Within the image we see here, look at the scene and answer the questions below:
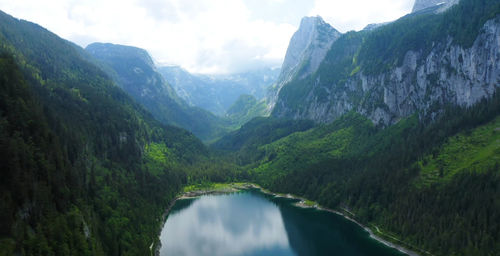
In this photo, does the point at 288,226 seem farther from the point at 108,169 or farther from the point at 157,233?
the point at 108,169

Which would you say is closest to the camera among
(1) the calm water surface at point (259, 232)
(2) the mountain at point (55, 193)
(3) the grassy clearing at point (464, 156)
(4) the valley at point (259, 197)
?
(2) the mountain at point (55, 193)

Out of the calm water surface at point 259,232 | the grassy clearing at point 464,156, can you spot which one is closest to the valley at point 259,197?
the calm water surface at point 259,232

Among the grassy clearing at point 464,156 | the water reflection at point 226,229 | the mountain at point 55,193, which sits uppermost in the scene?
the grassy clearing at point 464,156

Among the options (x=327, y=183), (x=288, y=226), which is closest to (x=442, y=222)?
(x=288, y=226)

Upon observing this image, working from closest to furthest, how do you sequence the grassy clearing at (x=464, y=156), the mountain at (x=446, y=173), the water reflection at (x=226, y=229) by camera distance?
the mountain at (x=446, y=173), the water reflection at (x=226, y=229), the grassy clearing at (x=464, y=156)

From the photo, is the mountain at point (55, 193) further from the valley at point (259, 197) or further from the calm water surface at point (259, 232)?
the calm water surface at point (259, 232)

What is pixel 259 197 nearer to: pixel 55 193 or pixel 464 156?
pixel 464 156

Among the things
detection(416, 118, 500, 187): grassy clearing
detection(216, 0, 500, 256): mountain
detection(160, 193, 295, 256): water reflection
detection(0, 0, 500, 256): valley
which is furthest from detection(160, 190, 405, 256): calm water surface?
detection(416, 118, 500, 187): grassy clearing
